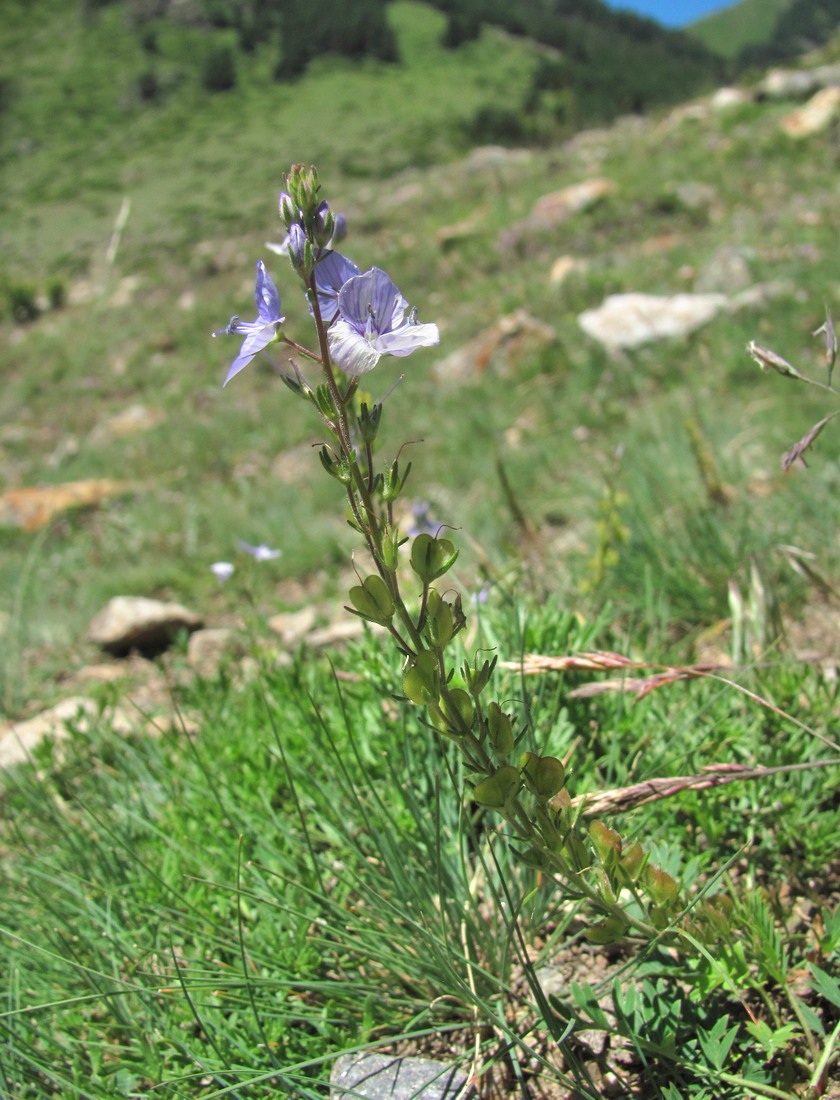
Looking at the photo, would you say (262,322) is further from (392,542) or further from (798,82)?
(798,82)

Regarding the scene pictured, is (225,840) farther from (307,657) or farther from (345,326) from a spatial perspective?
(345,326)

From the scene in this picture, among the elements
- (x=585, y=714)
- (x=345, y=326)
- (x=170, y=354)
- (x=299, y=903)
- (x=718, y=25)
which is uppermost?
(x=718, y=25)

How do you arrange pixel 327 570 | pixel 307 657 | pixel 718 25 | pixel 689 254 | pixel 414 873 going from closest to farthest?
pixel 414 873 → pixel 307 657 → pixel 327 570 → pixel 689 254 → pixel 718 25

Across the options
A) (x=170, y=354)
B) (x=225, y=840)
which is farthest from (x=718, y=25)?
(x=225, y=840)

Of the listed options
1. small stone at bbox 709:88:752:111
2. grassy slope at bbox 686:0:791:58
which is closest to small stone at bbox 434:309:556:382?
small stone at bbox 709:88:752:111

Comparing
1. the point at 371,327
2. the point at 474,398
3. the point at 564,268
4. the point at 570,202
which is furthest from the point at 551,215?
the point at 371,327

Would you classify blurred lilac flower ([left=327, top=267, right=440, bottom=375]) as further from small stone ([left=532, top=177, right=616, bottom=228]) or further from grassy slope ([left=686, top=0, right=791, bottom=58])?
grassy slope ([left=686, top=0, right=791, bottom=58])

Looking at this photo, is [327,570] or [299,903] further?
[327,570]
